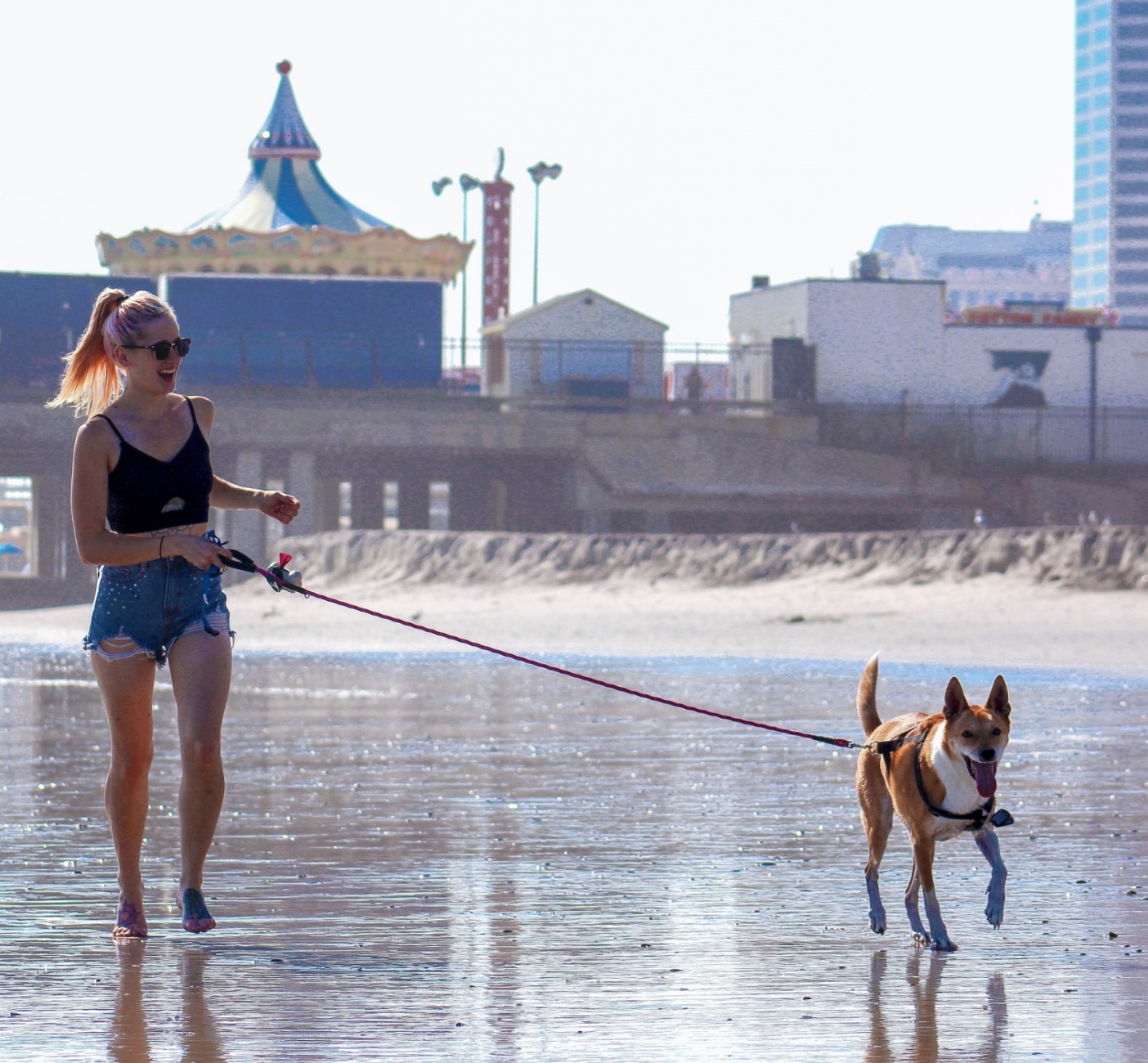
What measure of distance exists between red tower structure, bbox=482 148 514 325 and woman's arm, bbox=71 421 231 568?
6266cm

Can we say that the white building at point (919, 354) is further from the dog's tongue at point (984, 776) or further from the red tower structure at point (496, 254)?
the dog's tongue at point (984, 776)

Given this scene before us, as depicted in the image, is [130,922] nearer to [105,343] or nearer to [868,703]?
[105,343]

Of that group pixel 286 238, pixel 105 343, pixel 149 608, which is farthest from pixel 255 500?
pixel 286 238

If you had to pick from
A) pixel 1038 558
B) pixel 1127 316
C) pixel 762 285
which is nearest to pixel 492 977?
pixel 1038 558

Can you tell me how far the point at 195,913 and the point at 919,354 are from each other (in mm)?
53633

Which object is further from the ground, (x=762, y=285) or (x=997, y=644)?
(x=762, y=285)

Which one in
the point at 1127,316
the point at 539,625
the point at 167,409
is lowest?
the point at 539,625

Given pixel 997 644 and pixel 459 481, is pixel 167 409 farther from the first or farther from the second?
pixel 459 481

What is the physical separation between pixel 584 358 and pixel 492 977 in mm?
50475

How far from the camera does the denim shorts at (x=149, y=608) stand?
5645mm

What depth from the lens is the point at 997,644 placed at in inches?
896

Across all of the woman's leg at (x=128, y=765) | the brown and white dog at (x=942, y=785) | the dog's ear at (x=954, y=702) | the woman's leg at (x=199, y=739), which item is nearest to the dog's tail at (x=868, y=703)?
the brown and white dog at (x=942, y=785)

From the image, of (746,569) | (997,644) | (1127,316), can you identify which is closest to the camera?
(997,644)

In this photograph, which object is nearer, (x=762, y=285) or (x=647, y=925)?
(x=647, y=925)
